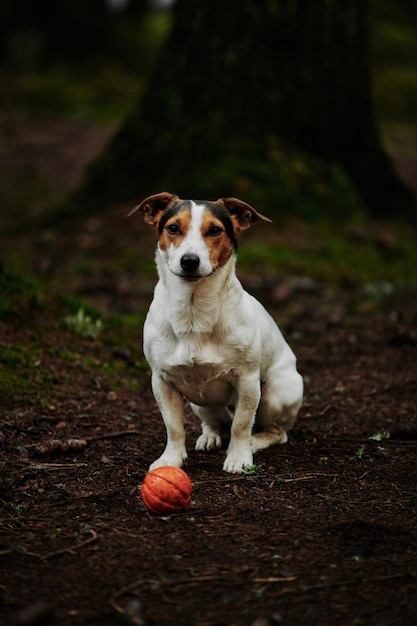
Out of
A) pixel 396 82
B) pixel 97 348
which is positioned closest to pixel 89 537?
pixel 97 348

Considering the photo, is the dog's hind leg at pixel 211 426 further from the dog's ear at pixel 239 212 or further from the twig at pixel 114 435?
the dog's ear at pixel 239 212

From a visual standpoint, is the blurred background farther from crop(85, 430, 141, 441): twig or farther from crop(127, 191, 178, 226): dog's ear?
crop(127, 191, 178, 226): dog's ear

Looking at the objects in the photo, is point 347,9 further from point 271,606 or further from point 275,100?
point 271,606

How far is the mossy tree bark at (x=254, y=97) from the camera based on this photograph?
10.7 m

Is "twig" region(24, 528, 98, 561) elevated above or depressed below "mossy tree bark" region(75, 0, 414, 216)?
below

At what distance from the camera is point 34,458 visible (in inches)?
201

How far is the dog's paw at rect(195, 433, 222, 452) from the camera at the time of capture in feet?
18.3

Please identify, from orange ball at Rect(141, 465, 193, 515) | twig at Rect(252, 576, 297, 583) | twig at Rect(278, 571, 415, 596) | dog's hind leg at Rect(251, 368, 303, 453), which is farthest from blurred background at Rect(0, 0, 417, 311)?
twig at Rect(278, 571, 415, 596)

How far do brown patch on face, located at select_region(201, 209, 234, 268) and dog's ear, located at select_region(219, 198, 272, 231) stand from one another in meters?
0.32

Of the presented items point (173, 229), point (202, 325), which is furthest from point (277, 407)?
point (173, 229)

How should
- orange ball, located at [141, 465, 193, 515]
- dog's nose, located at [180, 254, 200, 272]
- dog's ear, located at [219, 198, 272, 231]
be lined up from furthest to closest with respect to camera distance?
dog's ear, located at [219, 198, 272, 231], dog's nose, located at [180, 254, 200, 272], orange ball, located at [141, 465, 193, 515]

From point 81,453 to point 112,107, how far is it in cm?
1823

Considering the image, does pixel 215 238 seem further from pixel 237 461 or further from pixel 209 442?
pixel 209 442

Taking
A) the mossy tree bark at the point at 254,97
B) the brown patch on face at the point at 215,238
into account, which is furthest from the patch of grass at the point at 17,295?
the mossy tree bark at the point at 254,97
